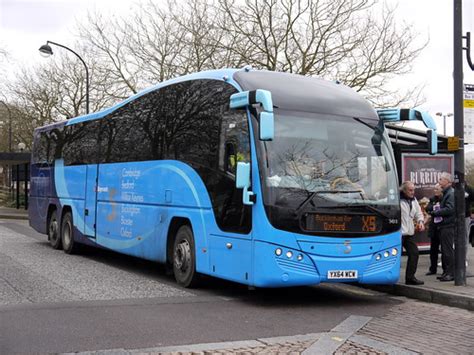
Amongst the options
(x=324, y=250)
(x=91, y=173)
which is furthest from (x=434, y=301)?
(x=91, y=173)

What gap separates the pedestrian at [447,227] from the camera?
10117mm

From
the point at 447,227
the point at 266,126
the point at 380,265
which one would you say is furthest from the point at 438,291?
the point at 266,126

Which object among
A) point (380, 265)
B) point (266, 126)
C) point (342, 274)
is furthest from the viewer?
point (380, 265)

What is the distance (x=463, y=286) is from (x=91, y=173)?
27.7ft

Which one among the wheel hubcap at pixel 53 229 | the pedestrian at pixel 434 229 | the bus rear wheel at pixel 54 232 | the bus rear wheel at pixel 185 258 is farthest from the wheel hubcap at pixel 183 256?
the wheel hubcap at pixel 53 229

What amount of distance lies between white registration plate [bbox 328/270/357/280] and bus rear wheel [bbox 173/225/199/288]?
7.83 feet

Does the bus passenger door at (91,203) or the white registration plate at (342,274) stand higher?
the bus passenger door at (91,203)

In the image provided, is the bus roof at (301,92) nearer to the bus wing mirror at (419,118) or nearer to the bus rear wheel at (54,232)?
the bus wing mirror at (419,118)

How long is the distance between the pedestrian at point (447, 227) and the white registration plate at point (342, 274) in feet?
7.99

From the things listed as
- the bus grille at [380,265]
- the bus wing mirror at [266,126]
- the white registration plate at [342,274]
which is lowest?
the white registration plate at [342,274]

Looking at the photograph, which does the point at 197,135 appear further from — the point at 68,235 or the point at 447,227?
the point at 68,235

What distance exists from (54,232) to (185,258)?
23.9 ft

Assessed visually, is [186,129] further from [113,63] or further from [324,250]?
[113,63]

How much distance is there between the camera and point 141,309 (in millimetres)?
8008
